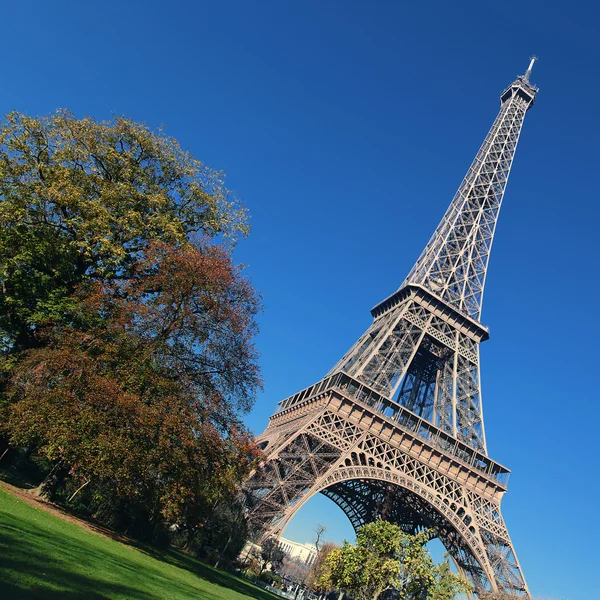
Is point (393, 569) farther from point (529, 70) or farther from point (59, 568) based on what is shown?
point (529, 70)

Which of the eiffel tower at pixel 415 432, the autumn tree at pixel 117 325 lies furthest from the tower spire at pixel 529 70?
the autumn tree at pixel 117 325

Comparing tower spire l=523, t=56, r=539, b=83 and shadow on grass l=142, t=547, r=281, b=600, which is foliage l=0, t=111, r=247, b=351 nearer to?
shadow on grass l=142, t=547, r=281, b=600

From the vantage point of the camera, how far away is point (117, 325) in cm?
1730

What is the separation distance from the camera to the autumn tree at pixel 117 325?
15.6 metres

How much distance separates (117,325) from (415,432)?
26.4m

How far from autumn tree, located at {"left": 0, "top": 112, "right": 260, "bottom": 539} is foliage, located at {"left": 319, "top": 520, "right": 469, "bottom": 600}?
8370 millimetres

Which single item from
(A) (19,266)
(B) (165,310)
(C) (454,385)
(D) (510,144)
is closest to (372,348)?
(C) (454,385)

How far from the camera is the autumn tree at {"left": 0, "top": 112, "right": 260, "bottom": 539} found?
51.0 feet

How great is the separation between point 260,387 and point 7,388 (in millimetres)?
9778

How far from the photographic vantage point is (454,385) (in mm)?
40375

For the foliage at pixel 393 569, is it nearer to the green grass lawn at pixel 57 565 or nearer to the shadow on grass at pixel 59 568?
the green grass lawn at pixel 57 565

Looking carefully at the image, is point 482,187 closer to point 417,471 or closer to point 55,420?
point 417,471

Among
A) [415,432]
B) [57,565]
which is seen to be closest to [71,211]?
[57,565]

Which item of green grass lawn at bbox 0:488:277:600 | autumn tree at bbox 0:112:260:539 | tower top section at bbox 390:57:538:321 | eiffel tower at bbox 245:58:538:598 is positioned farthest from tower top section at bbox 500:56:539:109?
green grass lawn at bbox 0:488:277:600
